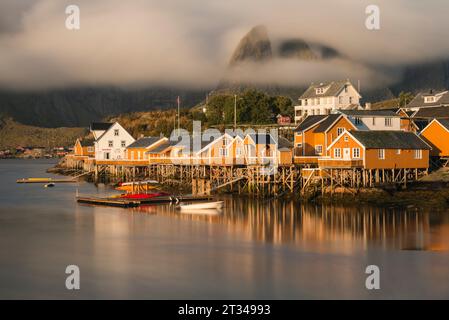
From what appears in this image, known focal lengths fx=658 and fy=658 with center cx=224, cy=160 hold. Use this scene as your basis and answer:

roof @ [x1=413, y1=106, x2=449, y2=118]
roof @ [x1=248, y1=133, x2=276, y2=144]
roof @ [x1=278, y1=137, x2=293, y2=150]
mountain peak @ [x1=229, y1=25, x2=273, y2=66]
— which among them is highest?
mountain peak @ [x1=229, y1=25, x2=273, y2=66]

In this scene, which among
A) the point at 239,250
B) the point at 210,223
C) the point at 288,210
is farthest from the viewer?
the point at 288,210

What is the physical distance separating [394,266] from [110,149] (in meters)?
70.8

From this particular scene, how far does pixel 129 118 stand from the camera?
14025 centimetres

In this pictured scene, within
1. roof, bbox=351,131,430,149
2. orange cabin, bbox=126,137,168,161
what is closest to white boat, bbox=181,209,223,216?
roof, bbox=351,131,430,149

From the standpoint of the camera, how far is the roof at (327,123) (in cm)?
6227

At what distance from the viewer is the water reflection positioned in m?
37.1

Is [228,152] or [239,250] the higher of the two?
[228,152]

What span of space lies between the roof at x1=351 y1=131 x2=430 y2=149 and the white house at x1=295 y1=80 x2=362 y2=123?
33837 mm

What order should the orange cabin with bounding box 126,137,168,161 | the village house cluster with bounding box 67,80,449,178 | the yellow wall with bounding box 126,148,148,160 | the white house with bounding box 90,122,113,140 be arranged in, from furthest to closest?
the white house with bounding box 90,122,113,140 < the yellow wall with bounding box 126,148,148,160 < the orange cabin with bounding box 126,137,168,161 < the village house cluster with bounding box 67,80,449,178

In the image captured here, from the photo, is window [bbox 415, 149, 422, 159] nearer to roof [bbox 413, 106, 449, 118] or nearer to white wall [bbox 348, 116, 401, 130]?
white wall [bbox 348, 116, 401, 130]

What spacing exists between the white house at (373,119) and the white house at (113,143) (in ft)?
137

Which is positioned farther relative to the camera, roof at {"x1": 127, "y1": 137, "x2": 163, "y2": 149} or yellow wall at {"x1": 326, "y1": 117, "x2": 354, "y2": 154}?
roof at {"x1": 127, "y1": 137, "x2": 163, "y2": 149}

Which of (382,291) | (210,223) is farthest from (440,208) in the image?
(382,291)

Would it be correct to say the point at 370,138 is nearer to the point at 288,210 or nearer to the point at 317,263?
the point at 288,210
